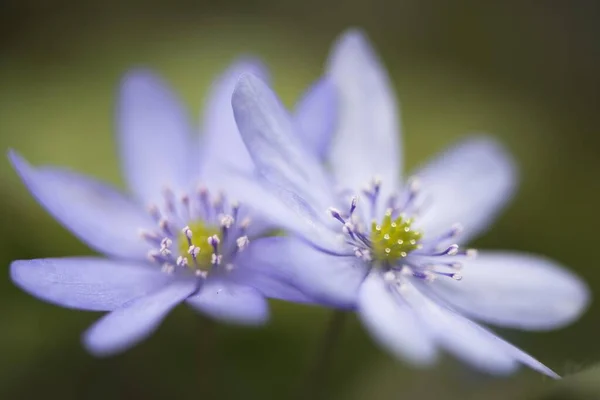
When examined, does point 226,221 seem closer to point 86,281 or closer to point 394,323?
point 86,281

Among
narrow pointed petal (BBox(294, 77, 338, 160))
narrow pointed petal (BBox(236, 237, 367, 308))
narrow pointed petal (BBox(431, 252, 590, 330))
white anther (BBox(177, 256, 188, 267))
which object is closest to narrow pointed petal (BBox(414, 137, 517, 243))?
narrow pointed petal (BBox(431, 252, 590, 330))

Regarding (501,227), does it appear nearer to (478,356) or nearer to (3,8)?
(478,356)

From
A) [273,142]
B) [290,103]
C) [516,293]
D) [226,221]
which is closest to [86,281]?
[226,221]

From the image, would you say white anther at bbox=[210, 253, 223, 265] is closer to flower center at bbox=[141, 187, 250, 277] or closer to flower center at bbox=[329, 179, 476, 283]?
flower center at bbox=[141, 187, 250, 277]

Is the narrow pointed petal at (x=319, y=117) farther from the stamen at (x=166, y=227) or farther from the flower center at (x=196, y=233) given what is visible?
the stamen at (x=166, y=227)

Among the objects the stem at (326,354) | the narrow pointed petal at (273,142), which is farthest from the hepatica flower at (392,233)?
the stem at (326,354)

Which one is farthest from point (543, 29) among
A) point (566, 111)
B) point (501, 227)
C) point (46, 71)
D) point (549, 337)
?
point (46, 71)
